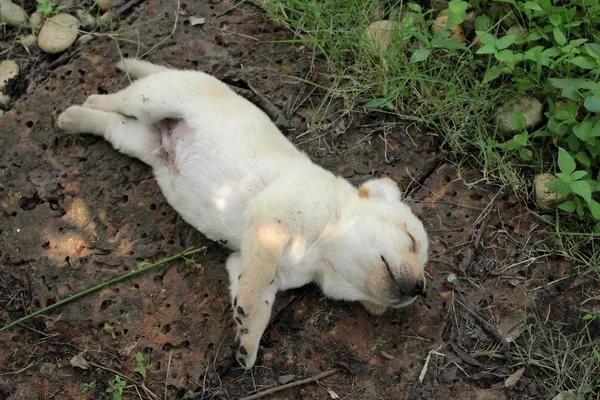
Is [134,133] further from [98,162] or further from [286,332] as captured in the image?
[286,332]

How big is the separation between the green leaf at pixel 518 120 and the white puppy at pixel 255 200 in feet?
3.37

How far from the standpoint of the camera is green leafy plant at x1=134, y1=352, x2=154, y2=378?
3659 mm

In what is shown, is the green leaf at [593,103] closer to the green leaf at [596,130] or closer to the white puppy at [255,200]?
the green leaf at [596,130]

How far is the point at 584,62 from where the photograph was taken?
169 inches

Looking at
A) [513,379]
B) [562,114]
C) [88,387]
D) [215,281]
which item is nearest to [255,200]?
[215,281]

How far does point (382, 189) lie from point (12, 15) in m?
3.50

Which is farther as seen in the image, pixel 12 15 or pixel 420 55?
pixel 12 15

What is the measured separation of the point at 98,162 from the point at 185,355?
1.56 m

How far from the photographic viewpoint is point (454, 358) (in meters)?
3.79

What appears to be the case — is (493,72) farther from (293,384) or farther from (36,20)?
(36,20)

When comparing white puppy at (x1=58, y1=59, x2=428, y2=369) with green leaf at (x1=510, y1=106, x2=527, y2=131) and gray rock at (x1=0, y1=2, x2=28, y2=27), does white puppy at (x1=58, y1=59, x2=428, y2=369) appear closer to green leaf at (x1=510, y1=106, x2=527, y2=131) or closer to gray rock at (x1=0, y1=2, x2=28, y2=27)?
green leaf at (x1=510, y1=106, x2=527, y2=131)

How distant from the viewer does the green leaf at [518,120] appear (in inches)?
169

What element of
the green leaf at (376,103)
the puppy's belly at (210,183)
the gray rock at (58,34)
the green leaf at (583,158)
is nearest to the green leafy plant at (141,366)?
the puppy's belly at (210,183)

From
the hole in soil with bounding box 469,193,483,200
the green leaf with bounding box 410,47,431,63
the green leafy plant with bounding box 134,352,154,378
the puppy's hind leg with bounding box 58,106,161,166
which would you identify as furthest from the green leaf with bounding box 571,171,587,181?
the green leafy plant with bounding box 134,352,154,378
